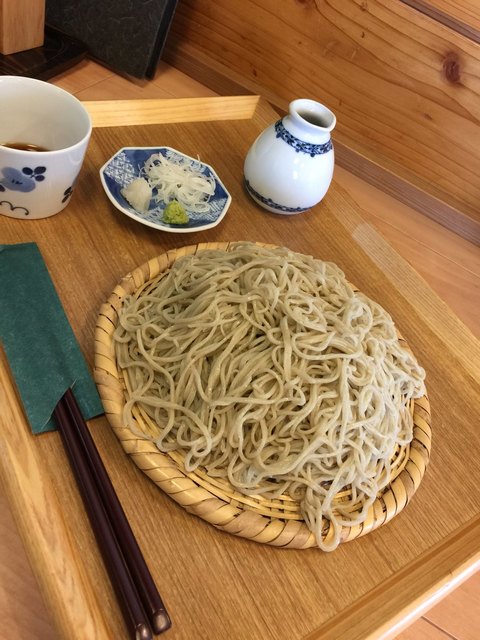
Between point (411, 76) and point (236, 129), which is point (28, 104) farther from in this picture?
point (411, 76)

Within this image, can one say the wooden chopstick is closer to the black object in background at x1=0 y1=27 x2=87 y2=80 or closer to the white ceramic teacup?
the white ceramic teacup

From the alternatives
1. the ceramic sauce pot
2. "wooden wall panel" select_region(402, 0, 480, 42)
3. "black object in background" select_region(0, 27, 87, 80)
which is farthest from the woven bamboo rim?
"wooden wall panel" select_region(402, 0, 480, 42)

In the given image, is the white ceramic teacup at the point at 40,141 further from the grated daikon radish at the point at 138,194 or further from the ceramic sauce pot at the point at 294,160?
the ceramic sauce pot at the point at 294,160

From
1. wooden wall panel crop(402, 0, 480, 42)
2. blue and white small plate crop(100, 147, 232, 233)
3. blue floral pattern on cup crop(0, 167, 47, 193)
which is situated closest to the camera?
blue floral pattern on cup crop(0, 167, 47, 193)

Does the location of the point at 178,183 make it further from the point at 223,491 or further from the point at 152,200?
the point at 223,491

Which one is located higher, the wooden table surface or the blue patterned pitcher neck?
the blue patterned pitcher neck

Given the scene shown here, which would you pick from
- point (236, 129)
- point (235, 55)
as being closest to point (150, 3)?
point (235, 55)
